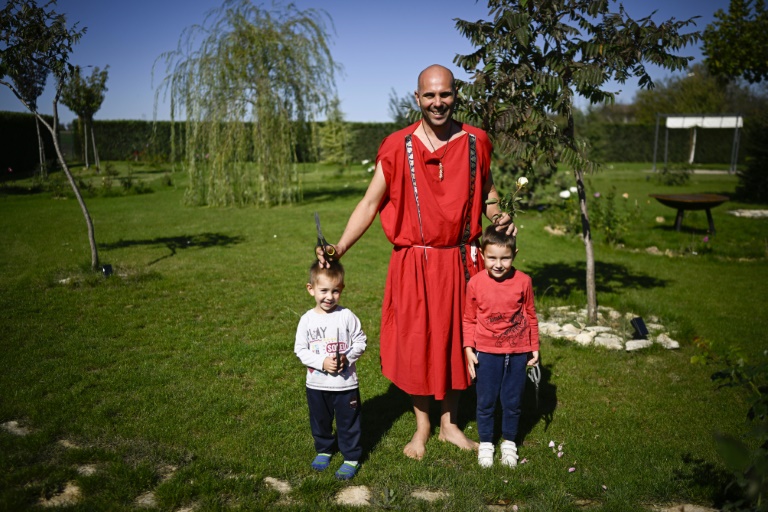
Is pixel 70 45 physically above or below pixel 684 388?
above

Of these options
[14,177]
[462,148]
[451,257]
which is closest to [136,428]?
[451,257]

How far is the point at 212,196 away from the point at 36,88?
7767 mm

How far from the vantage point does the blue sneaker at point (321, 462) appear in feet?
10.8

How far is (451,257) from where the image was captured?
11.3 ft

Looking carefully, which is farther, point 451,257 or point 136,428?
point 136,428

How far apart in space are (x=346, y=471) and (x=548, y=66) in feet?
13.7

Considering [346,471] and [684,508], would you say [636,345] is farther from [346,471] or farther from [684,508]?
[346,471]

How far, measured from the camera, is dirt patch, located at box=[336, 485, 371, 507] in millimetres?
2990

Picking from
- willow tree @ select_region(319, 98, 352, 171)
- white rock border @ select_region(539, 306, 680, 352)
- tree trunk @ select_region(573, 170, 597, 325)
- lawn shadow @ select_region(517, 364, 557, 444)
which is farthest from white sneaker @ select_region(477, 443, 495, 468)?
willow tree @ select_region(319, 98, 352, 171)

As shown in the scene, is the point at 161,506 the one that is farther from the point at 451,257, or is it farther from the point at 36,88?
the point at 36,88

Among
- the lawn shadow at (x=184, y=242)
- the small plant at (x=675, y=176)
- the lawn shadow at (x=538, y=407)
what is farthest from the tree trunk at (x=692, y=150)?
the lawn shadow at (x=538, y=407)

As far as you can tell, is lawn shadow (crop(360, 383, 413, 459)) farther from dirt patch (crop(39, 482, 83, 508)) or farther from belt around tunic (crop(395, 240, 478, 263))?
dirt patch (crop(39, 482, 83, 508))

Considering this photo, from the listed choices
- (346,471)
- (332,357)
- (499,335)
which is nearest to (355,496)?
(346,471)

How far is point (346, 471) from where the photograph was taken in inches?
A: 127
